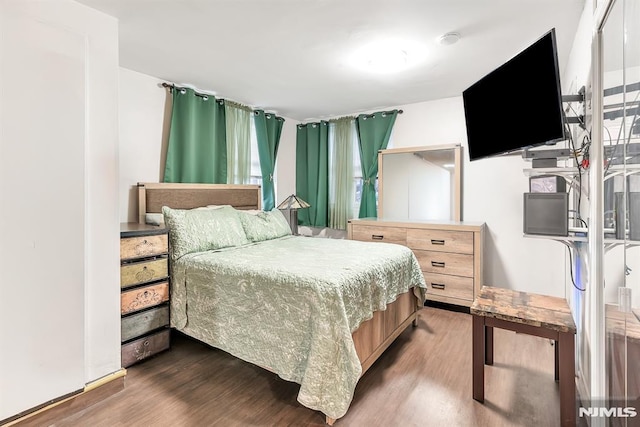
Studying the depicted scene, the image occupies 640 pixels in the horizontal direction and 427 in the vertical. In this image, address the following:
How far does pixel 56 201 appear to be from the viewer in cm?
172

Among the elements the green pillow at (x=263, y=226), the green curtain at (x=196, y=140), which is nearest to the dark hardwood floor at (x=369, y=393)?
the green pillow at (x=263, y=226)

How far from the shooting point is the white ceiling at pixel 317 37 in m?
1.90

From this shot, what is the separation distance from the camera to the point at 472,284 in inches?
120

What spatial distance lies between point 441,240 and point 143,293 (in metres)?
2.75

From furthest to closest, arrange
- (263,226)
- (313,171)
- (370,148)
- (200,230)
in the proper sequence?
(313,171)
(370,148)
(263,226)
(200,230)

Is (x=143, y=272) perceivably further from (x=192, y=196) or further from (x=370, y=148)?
(x=370, y=148)

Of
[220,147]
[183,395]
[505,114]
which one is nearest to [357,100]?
[220,147]

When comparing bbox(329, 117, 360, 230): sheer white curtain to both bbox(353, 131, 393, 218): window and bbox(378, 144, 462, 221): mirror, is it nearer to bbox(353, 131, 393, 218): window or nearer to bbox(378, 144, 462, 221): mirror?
bbox(353, 131, 393, 218): window

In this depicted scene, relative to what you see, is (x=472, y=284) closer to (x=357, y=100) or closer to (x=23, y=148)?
(x=357, y=100)

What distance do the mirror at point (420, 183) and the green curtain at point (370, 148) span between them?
103 mm

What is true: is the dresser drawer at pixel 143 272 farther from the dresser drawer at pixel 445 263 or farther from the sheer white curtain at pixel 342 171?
the sheer white curtain at pixel 342 171

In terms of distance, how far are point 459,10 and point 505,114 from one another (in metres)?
0.72

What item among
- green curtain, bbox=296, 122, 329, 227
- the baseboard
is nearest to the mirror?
green curtain, bbox=296, 122, 329, 227

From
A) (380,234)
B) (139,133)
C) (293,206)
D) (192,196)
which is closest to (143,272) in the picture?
(192,196)
